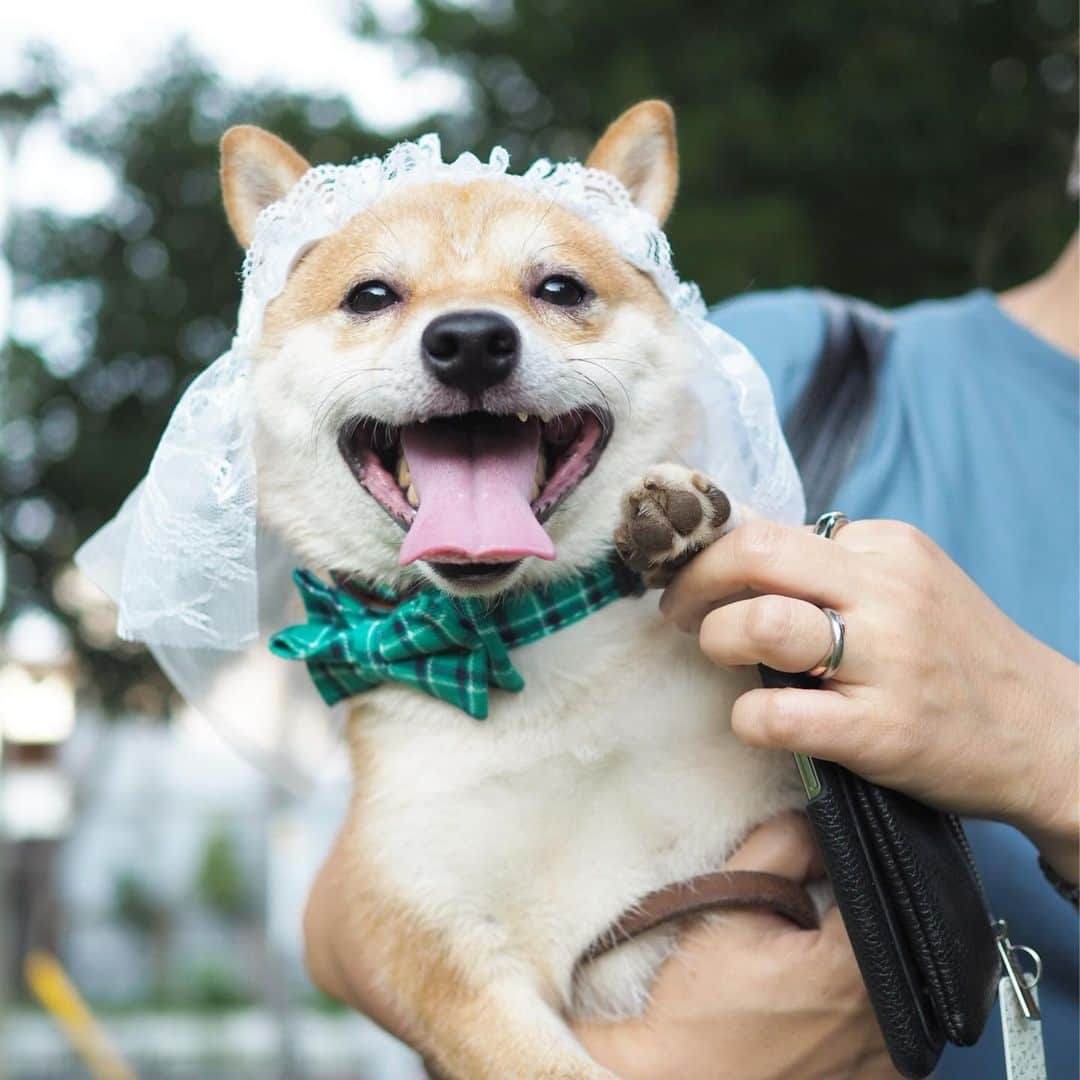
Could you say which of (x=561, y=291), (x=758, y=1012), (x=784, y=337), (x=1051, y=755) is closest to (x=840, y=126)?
(x=784, y=337)

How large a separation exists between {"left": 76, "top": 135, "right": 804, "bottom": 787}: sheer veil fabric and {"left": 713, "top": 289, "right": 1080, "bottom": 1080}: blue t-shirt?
302 millimetres

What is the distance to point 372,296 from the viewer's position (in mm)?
1857

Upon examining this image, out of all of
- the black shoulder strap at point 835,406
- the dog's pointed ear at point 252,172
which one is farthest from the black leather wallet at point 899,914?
the dog's pointed ear at point 252,172

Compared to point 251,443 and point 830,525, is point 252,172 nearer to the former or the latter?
point 251,443

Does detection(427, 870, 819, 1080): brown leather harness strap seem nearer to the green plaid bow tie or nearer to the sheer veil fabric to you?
the green plaid bow tie

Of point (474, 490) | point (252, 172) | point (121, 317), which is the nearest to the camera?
point (474, 490)

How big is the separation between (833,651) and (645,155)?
102 cm

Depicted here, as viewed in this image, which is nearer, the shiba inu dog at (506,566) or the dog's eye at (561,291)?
the shiba inu dog at (506,566)

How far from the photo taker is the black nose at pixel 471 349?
159cm

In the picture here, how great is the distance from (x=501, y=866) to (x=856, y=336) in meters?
1.08

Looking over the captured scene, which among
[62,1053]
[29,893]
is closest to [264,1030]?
[62,1053]

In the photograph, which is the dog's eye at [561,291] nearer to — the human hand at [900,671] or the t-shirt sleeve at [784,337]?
the t-shirt sleeve at [784,337]

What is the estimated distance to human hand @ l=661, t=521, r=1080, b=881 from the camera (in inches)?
52.7

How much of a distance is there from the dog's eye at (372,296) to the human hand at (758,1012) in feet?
3.08
